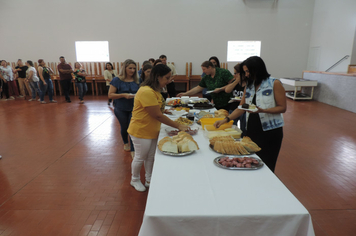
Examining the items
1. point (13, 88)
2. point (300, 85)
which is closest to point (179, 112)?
point (300, 85)

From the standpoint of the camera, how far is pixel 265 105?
2.31m

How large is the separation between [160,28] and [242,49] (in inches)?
160

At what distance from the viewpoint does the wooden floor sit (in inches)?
94.1

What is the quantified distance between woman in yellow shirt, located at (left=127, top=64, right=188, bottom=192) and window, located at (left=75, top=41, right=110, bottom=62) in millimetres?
9929

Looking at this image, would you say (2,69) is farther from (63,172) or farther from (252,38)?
(252,38)

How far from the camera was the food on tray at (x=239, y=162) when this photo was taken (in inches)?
67.8

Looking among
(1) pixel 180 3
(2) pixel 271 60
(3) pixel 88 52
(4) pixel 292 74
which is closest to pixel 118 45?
(3) pixel 88 52

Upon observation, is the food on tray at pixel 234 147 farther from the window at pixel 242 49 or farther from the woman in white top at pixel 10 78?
the woman in white top at pixel 10 78

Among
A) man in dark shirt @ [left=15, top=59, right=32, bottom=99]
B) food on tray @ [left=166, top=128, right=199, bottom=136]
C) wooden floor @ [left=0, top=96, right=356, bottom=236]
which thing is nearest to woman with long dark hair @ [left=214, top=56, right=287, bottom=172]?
food on tray @ [left=166, top=128, right=199, bottom=136]

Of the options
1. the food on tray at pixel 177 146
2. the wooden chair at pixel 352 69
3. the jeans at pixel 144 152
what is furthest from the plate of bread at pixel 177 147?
the wooden chair at pixel 352 69

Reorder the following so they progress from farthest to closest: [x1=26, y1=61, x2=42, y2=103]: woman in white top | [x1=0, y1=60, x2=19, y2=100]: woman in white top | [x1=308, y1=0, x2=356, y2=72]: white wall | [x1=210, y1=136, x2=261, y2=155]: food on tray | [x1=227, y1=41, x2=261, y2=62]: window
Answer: [x1=227, y1=41, x2=261, y2=62]: window
[x1=0, y1=60, x2=19, y2=100]: woman in white top
[x1=26, y1=61, x2=42, y2=103]: woman in white top
[x1=308, y1=0, x2=356, y2=72]: white wall
[x1=210, y1=136, x2=261, y2=155]: food on tray

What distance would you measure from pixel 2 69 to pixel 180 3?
809 centimetres

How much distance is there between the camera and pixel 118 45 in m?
11.3

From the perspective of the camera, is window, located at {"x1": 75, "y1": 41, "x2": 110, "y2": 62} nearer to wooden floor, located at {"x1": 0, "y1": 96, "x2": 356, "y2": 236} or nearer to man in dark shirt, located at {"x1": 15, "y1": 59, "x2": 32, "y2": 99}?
man in dark shirt, located at {"x1": 15, "y1": 59, "x2": 32, "y2": 99}
